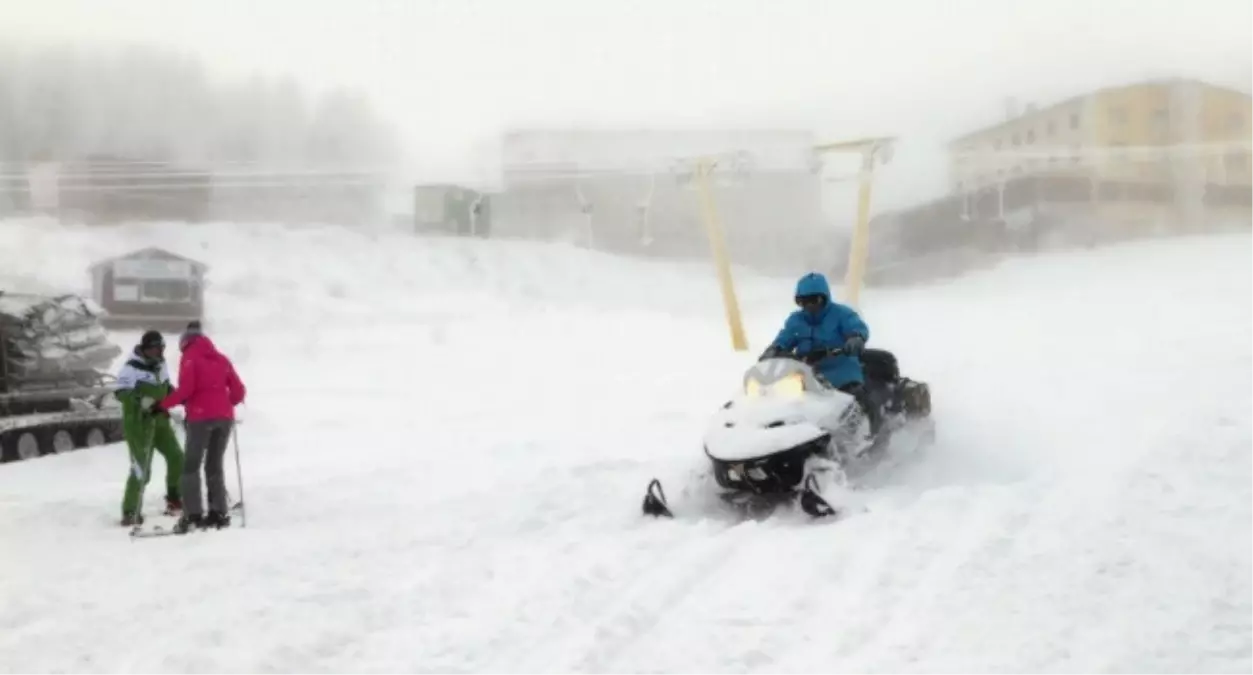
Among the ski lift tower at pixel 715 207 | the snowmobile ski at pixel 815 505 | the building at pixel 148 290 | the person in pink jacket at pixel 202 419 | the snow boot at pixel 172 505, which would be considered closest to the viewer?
the snowmobile ski at pixel 815 505

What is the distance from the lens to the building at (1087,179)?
21.3ft

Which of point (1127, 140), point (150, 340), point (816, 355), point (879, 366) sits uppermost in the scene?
point (1127, 140)

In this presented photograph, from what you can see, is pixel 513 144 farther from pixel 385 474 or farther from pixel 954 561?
pixel 954 561

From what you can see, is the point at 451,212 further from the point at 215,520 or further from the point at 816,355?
the point at 816,355

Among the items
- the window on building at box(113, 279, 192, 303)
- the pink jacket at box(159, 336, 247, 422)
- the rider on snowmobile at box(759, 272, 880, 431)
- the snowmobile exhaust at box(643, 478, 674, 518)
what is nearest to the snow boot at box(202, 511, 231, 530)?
the pink jacket at box(159, 336, 247, 422)

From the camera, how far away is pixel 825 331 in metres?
4.50

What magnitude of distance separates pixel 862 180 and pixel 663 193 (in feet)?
11.2

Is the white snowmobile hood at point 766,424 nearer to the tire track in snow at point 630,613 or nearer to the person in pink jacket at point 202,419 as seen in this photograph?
the tire track in snow at point 630,613

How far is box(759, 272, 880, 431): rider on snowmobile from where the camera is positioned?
443 cm

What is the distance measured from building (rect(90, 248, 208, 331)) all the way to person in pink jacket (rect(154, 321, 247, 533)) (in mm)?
4616

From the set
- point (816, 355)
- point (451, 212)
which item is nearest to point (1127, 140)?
point (816, 355)

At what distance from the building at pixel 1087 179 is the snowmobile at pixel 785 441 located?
144 inches

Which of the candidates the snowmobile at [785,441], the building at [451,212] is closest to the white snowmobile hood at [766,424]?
the snowmobile at [785,441]

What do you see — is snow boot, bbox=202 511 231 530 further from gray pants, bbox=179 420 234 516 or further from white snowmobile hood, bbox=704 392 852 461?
white snowmobile hood, bbox=704 392 852 461
